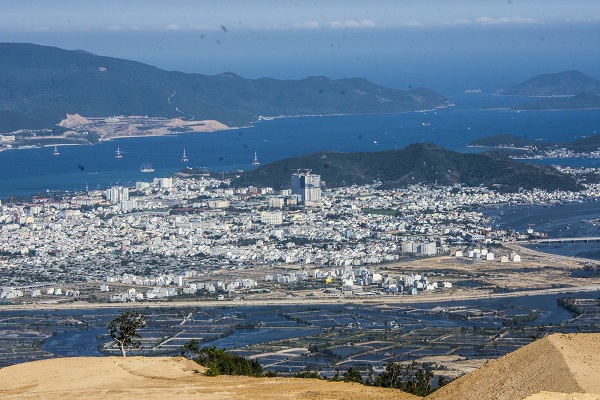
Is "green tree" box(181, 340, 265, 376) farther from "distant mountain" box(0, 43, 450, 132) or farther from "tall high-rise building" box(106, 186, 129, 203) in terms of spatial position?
"distant mountain" box(0, 43, 450, 132)

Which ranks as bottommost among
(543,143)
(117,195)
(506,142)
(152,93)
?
(117,195)

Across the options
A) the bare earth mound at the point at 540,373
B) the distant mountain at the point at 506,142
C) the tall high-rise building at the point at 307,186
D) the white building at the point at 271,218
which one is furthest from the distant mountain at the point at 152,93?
the bare earth mound at the point at 540,373

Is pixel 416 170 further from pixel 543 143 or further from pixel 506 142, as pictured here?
pixel 543 143

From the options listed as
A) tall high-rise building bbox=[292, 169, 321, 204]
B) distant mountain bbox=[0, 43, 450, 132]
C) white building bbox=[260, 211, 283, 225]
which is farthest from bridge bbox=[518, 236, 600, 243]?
Result: distant mountain bbox=[0, 43, 450, 132]

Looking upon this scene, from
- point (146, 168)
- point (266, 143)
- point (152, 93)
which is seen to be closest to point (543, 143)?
point (266, 143)

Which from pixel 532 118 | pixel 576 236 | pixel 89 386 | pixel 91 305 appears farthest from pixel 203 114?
pixel 89 386

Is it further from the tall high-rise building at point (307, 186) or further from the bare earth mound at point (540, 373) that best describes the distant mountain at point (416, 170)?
the bare earth mound at point (540, 373)
